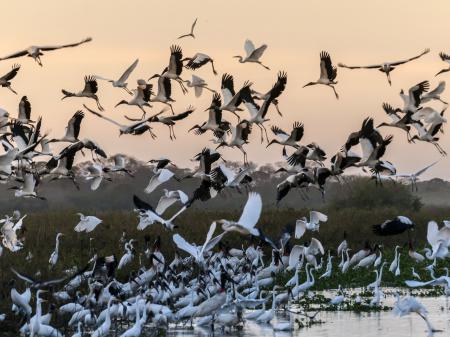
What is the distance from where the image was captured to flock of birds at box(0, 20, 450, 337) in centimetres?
1691

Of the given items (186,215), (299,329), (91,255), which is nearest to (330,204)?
(186,215)

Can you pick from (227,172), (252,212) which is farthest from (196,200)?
(252,212)

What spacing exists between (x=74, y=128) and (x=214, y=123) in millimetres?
2630

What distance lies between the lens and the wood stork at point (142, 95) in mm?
23250

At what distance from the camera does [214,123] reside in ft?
74.1

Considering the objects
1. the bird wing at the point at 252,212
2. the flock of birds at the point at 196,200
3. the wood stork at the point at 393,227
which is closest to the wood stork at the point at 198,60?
the flock of birds at the point at 196,200

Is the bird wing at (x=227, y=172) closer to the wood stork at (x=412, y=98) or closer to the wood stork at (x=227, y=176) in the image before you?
the wood stork at (x=227, y=176)

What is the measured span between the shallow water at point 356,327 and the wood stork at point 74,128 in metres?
5.64

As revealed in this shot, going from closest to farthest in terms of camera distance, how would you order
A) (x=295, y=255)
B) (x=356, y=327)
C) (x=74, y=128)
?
(x=356, y=327) < (x=295, y=255) < (x=74, y=128)

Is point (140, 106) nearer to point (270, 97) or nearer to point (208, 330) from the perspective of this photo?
point (270, 97)

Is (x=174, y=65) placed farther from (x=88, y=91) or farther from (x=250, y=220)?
(x=250, y=220)

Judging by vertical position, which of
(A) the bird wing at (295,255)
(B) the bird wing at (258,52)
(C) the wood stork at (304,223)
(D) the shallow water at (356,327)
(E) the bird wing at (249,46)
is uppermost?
(E) the bird wing at (249,46)

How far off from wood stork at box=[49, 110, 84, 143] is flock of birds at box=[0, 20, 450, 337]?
2cm

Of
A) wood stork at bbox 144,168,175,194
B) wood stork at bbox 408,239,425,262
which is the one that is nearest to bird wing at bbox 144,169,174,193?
wood stork at bbox 144,168,175,194
